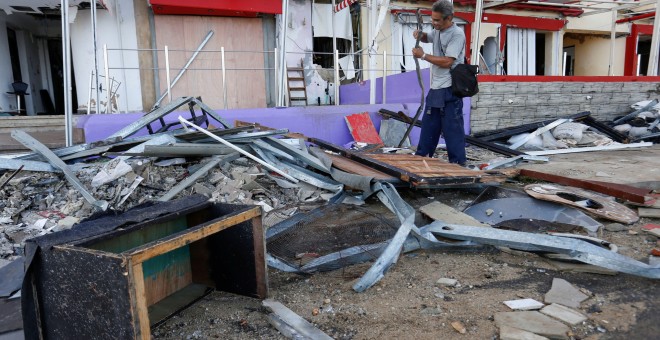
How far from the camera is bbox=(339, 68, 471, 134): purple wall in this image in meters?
8.29

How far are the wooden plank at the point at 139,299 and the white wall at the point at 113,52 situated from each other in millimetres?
9404

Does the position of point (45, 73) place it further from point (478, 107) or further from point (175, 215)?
point (175, 215)

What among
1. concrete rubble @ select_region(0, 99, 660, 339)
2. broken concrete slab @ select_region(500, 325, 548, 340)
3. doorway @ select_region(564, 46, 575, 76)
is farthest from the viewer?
doorway @ select_region(564, 46, 575, 76)

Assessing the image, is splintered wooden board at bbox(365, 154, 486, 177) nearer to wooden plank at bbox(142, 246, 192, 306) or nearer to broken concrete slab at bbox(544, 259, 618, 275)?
broken concrete slab at bbox(544, 259, 618, 275)

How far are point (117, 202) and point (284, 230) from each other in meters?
1.68

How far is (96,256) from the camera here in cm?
160

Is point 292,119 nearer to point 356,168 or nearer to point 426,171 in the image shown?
point 356,168

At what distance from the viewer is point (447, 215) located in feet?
11.3

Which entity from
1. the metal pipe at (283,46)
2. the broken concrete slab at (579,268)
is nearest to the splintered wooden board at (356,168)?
the broken concrete slab at (579,268)

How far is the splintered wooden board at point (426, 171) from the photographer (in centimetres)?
385

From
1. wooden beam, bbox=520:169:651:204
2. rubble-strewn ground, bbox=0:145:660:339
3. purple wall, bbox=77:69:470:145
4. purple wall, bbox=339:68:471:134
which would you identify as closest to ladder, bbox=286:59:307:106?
purple wall, bbox=339:68:471:134

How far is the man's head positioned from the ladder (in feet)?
22.5

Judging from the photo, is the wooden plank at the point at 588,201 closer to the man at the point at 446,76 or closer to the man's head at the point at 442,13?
the man at the point at 446,76

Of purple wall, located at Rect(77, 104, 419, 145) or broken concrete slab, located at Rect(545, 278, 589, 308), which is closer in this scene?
broken concrete slab, located at Rect(545, 278, 589, 308)
